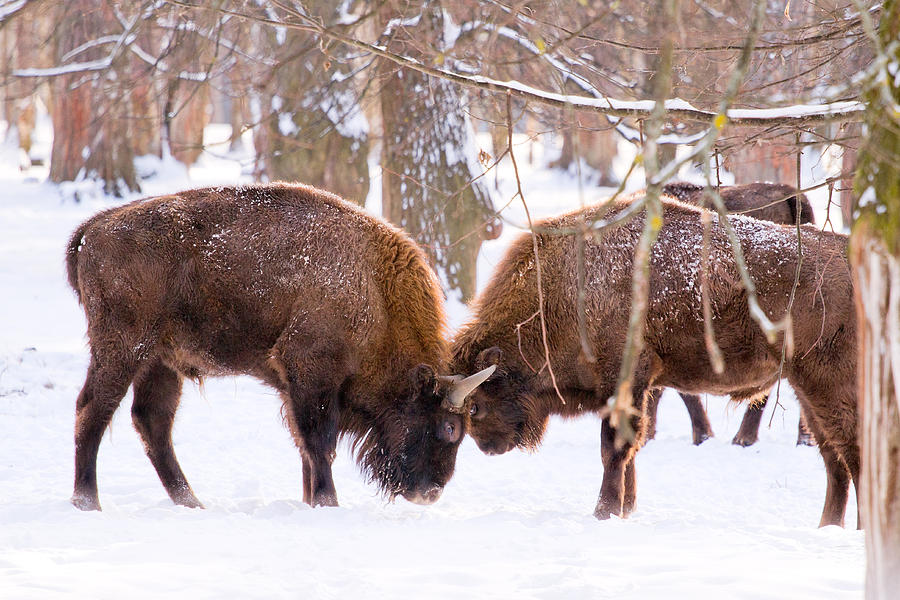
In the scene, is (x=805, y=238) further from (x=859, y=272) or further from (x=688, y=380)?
(x=859, y=272)

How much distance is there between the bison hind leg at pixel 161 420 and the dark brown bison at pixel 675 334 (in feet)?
5.82

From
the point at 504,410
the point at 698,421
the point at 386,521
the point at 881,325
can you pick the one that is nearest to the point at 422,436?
the point at 504,410

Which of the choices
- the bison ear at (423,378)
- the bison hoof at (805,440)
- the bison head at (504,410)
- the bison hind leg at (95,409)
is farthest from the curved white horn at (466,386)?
the bison hoof at (805,440)

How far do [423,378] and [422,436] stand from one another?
36 cm

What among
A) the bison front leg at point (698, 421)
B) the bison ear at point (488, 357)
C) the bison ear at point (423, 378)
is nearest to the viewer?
the bison ear at point (423, 378)

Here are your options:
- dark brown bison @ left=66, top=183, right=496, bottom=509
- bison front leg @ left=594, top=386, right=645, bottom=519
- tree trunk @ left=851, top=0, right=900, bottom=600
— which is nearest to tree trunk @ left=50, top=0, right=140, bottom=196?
dark brown bison @ left=66, top=183, right=496, bottom=509

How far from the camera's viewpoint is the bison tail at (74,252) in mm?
5695

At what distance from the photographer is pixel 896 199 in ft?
8.46

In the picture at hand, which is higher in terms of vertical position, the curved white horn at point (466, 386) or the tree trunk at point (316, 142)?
the tree trunk at point (316, 142)

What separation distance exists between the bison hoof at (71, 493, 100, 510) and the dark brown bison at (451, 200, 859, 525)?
218cm

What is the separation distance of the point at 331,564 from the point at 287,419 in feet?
6.56

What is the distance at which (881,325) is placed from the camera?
2623 millimetres

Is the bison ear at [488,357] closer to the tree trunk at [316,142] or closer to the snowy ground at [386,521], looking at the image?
the snowy ground at [386,521]

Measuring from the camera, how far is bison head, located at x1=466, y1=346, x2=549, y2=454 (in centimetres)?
603
